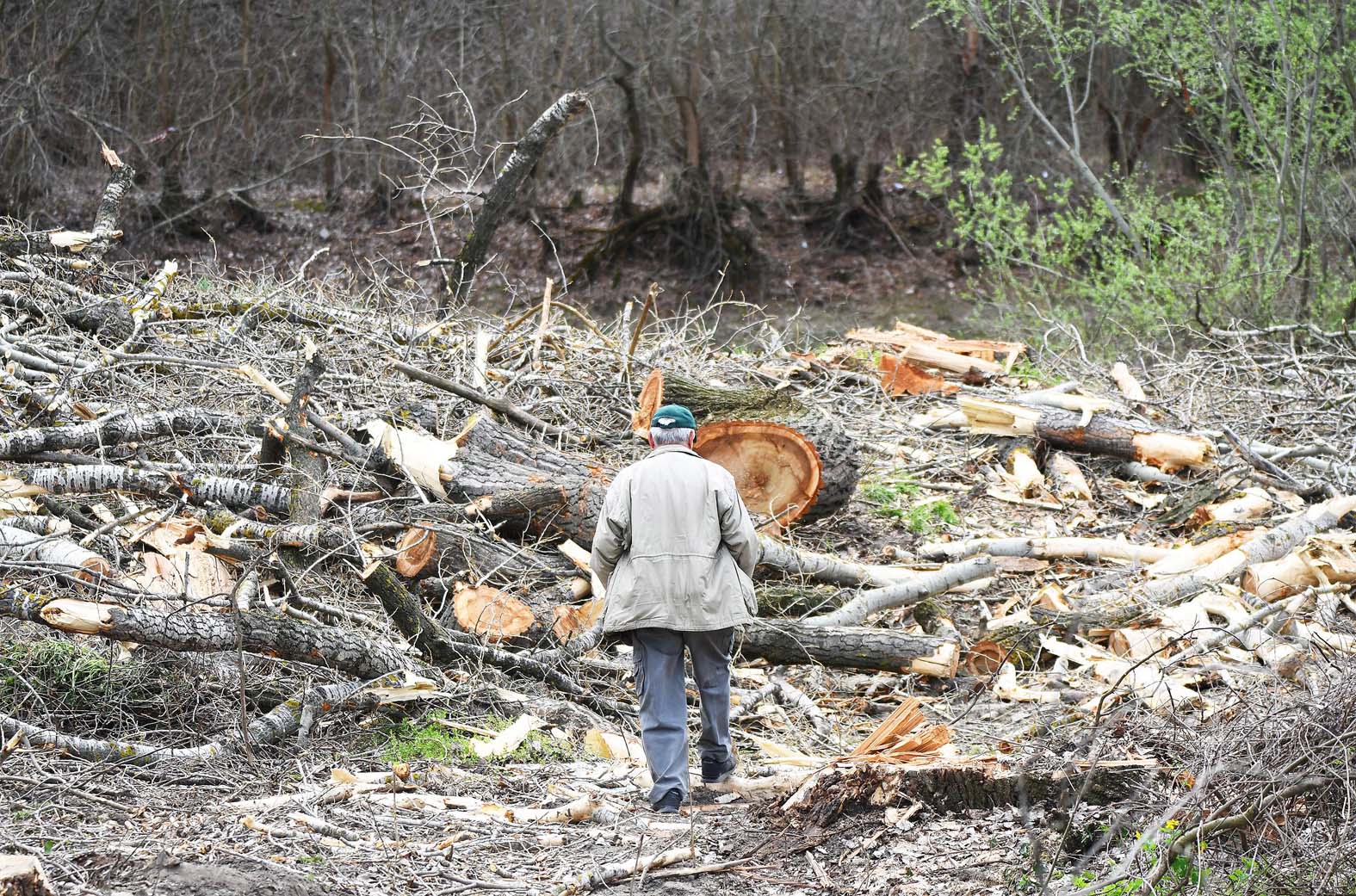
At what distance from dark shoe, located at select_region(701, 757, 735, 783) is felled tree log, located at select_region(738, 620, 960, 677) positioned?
1.44 meters

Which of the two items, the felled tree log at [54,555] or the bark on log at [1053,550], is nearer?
the felled tree log at [54,555]

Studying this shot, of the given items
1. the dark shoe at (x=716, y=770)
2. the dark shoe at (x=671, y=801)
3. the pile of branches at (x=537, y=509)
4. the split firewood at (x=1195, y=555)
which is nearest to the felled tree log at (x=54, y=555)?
the pile of branches at (x=537, y=509)

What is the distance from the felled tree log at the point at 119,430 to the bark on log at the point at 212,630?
163cm

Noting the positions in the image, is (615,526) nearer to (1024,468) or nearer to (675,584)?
(675,584)

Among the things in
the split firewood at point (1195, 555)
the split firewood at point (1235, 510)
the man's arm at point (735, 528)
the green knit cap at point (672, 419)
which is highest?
the green knit cap at point (672, 419)

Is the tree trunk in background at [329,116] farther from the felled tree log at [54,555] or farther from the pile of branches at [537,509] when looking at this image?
the felled tree log at [54,555]

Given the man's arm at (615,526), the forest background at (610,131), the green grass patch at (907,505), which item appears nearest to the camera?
the man's arm at (615,526)

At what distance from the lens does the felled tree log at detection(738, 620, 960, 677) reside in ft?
19.9

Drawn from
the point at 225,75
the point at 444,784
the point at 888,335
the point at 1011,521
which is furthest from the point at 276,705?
the point at 225,75

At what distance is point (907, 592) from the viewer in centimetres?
665

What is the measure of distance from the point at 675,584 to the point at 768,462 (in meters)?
3.20

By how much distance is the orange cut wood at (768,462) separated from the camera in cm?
752

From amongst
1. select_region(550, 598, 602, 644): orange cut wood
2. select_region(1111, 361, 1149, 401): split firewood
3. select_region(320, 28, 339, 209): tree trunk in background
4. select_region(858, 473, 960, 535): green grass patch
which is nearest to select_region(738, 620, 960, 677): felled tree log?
select_region(550, 598, 602, 644): orange cut wood

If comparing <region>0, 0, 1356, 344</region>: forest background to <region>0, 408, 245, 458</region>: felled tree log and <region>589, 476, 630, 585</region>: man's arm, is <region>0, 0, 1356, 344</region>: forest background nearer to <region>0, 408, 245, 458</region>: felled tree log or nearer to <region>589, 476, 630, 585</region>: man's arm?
<region>0, 408, 245, 458</region>: felled tree log
